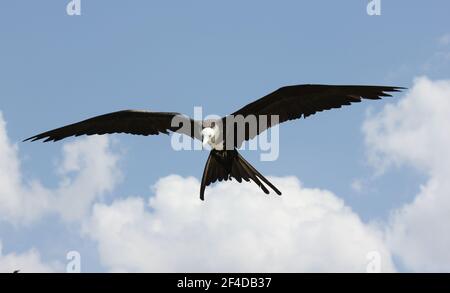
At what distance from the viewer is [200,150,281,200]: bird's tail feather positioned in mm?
11969

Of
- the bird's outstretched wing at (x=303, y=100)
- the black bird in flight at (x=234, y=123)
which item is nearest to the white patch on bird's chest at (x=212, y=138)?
the black bird in flight at (x=234, y=123)

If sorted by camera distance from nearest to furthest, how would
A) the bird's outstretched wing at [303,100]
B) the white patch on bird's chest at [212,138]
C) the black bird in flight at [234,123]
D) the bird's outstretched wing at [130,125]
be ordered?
the bird's outstretched wing at [303,100], the black bird in flight at [234,123], the white patch on bird's chest at [212,138], the bird's outstretched wing at [130,125]

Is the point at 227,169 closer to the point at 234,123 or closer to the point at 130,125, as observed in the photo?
the point at 234,123

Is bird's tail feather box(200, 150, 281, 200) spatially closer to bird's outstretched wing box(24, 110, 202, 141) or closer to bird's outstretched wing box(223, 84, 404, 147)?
bird's outstretched wing box(223, 84, 404, 147)

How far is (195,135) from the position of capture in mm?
12344

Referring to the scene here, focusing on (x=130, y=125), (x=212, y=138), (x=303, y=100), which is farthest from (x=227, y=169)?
(x=130, y=125)

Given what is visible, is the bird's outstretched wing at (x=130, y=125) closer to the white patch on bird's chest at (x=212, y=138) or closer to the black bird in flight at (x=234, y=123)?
the black bird in flight at (x=234, y=123)

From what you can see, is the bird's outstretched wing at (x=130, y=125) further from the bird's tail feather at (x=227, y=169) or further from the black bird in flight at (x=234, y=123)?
the bird's tail feather at (x=227, y=169)

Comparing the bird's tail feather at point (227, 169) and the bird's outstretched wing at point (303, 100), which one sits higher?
the bird's outstretched wing at point (303, 100)

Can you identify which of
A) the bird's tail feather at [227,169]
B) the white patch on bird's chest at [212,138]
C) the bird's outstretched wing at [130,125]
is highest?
the bird's outstretched wing at [130,125]

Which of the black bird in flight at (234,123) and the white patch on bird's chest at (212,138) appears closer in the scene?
the black bird in flight at (234,123)

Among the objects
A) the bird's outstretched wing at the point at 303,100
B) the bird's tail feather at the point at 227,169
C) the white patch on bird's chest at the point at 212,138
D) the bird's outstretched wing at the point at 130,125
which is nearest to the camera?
the bird's outstretched wing at the point at 303,100

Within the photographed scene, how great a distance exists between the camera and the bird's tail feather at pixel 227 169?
1197 cm
